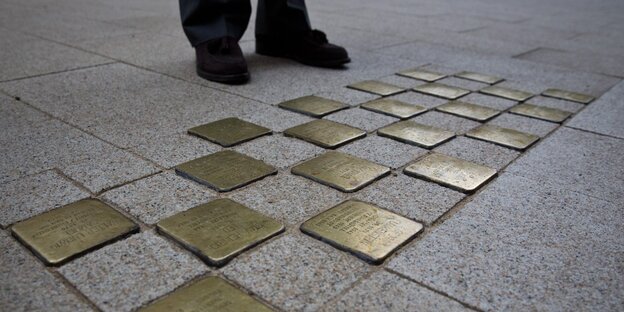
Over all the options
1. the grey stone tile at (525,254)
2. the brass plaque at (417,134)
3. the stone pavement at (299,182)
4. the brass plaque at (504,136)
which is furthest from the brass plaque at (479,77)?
the grey stone tile at (525,254)

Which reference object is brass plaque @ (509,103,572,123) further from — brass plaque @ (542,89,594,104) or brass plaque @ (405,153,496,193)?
brass plaque @ (405,153,496,193)

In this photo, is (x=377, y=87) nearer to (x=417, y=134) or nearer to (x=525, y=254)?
(x=417, y=134)

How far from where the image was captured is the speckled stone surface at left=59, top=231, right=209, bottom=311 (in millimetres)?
1264

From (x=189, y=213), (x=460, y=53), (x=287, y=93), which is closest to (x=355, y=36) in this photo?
(x=460, y=53)

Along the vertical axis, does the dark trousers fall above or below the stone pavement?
above

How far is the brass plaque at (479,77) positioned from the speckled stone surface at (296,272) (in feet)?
7.81

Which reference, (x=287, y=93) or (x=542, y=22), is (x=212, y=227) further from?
(x=542, y=22)

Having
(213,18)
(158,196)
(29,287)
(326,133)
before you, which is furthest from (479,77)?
(29,287)

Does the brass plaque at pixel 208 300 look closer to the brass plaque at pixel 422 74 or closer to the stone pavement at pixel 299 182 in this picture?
the stone pavement at pixel 299 182

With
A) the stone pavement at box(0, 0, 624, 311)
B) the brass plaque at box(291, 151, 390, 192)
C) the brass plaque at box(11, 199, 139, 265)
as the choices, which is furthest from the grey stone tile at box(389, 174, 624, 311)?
the brass plaque at box(11, 199, 139, 265)

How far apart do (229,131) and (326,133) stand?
44 cm

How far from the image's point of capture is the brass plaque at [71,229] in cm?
141

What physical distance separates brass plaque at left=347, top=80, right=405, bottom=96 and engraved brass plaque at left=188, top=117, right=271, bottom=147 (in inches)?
36.6

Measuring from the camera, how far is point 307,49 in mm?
3623
